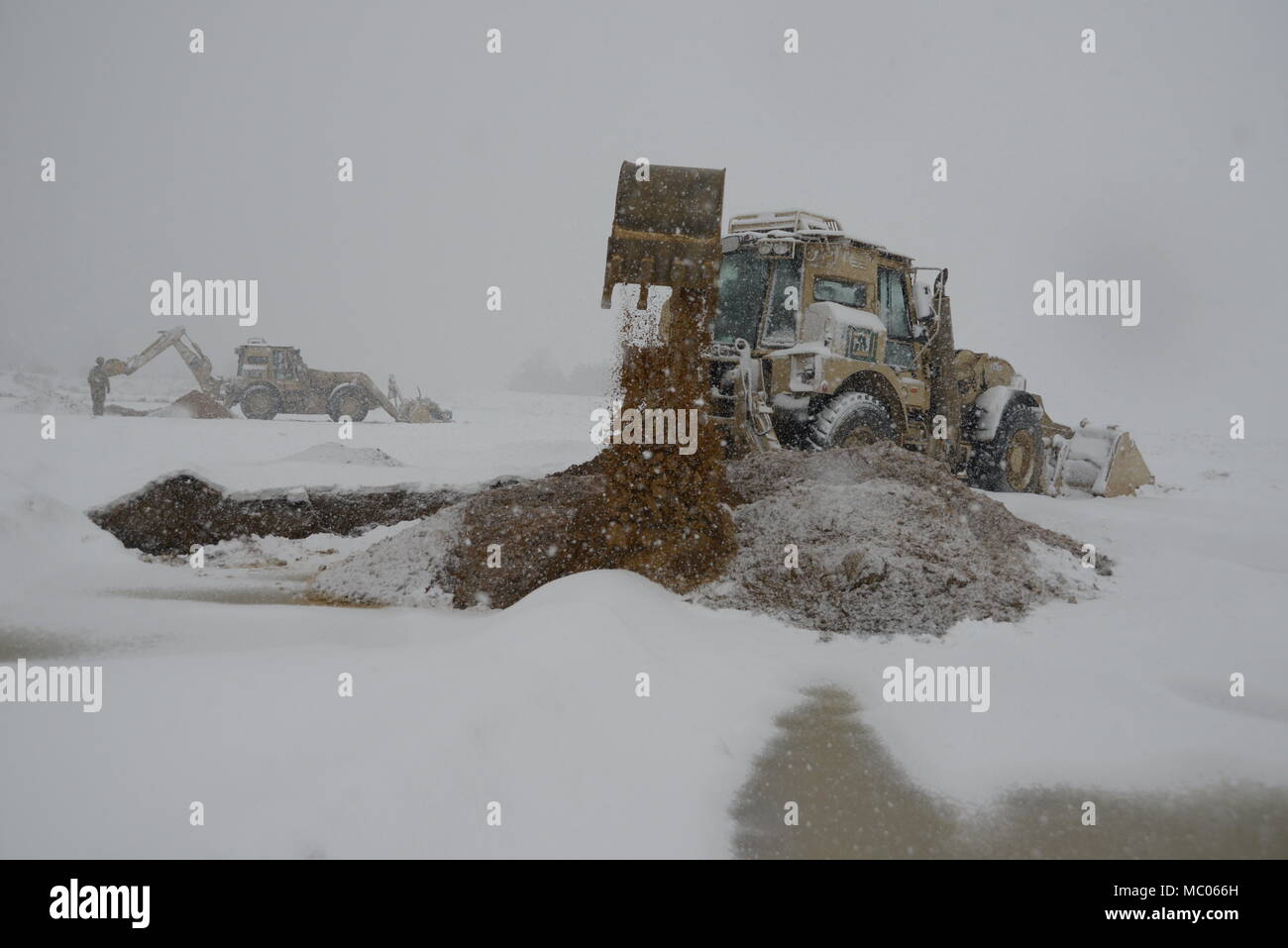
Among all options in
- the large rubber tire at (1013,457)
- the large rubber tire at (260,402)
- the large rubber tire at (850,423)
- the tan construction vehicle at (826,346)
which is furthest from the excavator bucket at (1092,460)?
the large rubber tire at (260,402)

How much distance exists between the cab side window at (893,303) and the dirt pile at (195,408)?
17.1 meters

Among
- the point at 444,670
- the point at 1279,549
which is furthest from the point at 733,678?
the point at 1279,549

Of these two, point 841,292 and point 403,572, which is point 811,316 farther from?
point 403,572

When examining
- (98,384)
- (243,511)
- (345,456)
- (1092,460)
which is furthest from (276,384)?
(1092,460)

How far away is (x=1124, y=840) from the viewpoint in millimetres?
2441

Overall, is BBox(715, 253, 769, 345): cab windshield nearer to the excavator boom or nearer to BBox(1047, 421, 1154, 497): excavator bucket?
BBox(1047, 421, 1154, 497): excavator bucket

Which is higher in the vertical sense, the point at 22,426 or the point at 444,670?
the point at 22,426

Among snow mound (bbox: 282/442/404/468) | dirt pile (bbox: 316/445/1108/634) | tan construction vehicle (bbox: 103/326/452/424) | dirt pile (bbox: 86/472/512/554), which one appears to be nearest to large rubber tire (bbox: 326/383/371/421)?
tan construction vehicle (bbox: 103/326/452/424)

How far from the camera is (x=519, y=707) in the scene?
276cm

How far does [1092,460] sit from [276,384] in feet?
62.4

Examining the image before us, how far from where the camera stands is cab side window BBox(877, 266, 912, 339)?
289 inches
